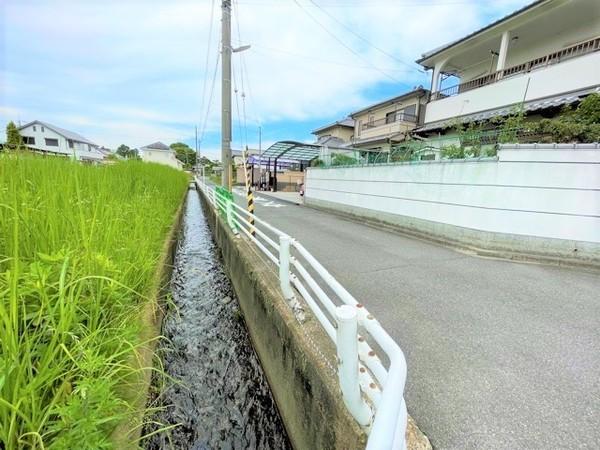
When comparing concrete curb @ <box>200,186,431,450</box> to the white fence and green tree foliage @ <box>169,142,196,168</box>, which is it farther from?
green tree foliage @ <box>169,142,196,168</box>

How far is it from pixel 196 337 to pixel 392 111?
17.3m

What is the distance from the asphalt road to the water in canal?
1362 millimetres

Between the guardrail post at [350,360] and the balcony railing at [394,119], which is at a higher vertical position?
the balcony railing at [394,119]

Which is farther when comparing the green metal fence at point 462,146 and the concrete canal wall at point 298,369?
the green metal fence at point 462,146

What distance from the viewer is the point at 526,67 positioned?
9.82 m

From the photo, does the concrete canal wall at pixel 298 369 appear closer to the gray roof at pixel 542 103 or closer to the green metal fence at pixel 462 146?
the green metal fence at pixel 462 146

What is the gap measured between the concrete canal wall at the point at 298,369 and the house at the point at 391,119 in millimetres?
11549

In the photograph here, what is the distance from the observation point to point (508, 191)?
502cm

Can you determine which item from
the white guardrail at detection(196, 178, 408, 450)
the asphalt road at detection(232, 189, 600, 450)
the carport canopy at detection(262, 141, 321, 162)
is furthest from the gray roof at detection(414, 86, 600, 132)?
the white guardrail at detection(196, 178, 408, 450)

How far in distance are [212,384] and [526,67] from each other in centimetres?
1364

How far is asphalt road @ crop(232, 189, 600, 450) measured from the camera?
170 centimetres

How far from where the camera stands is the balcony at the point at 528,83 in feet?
25.7

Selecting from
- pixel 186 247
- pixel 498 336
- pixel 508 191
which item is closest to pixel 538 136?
pixel 508 191

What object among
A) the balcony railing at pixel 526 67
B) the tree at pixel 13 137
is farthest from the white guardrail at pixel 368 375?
the balcony railing at pixel 526 67
